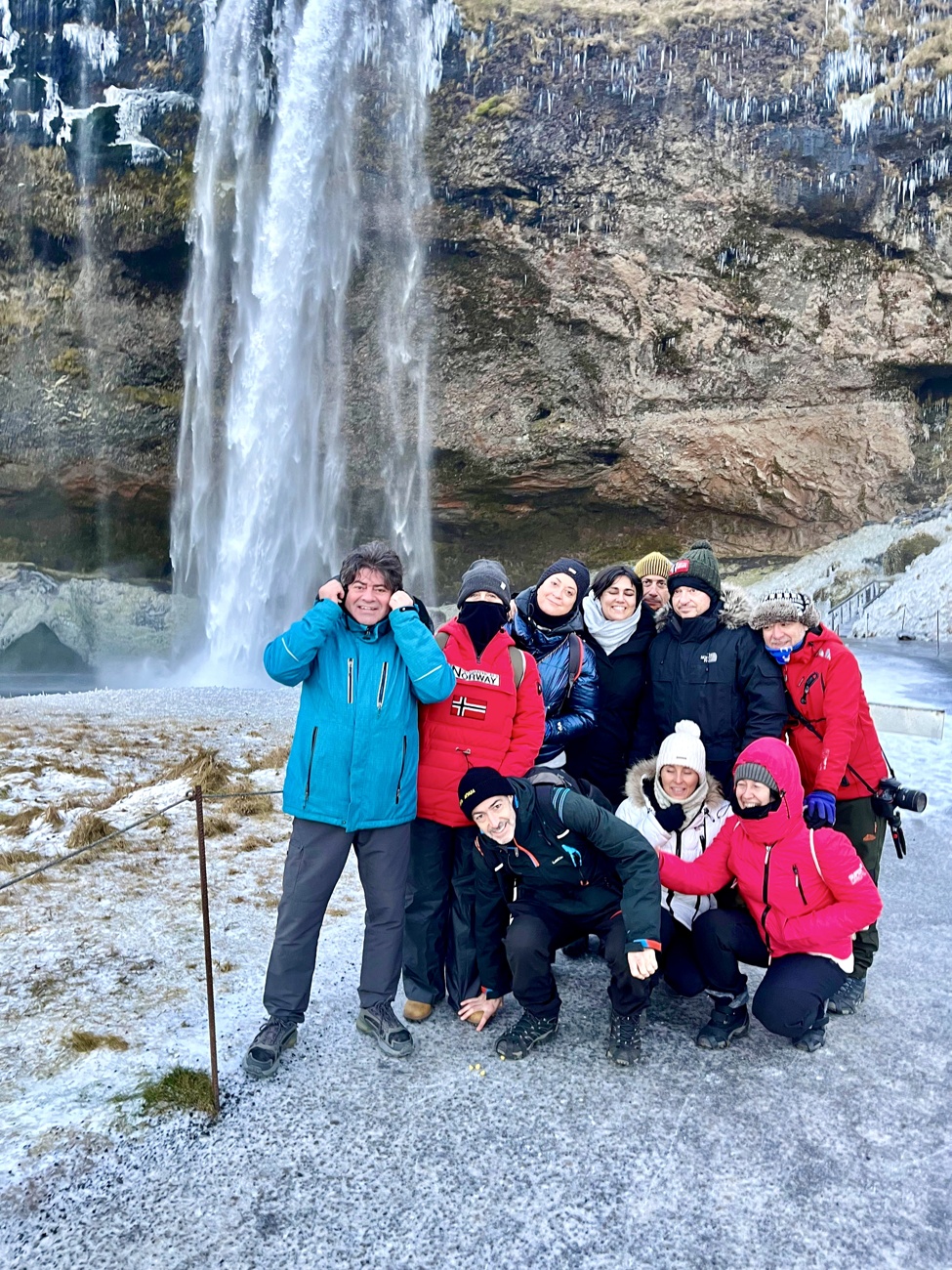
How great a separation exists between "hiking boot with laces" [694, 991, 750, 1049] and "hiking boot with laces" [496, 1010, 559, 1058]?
623mm

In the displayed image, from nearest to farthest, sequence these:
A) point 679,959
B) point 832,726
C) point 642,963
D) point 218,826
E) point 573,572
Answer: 1. point 642,963
2. point 679,959
3. point 832,726
4. point 573,572
5. point 218,826

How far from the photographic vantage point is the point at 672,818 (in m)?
3.84

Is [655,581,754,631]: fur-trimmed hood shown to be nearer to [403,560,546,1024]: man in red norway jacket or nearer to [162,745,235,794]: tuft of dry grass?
[403,560,546,1024]: man in red norway jacket

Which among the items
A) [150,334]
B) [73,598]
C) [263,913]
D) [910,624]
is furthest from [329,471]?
[263,913]

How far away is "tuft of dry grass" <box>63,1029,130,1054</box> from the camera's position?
11.4ft

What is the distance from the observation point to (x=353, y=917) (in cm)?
534

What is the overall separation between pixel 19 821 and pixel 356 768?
194 inches

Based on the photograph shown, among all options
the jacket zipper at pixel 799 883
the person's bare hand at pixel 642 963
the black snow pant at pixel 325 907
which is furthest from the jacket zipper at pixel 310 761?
the jacket zipper at pixel 799 883

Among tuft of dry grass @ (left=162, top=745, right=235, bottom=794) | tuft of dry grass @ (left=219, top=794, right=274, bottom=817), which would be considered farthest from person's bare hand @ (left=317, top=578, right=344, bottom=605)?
tuft of dry grass @ (left=162, top=745, right=235, bottom=794)

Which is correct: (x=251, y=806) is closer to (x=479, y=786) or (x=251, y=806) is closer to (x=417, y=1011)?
(x=417, y=1011)

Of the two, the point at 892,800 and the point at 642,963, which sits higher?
the point at 892,800

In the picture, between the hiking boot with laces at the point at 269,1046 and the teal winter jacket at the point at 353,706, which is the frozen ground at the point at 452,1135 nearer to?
the hiking boot with laces at the point at 269,1046

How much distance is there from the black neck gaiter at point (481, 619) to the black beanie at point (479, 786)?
0.59 m

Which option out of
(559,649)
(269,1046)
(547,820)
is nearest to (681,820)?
(547,820)
